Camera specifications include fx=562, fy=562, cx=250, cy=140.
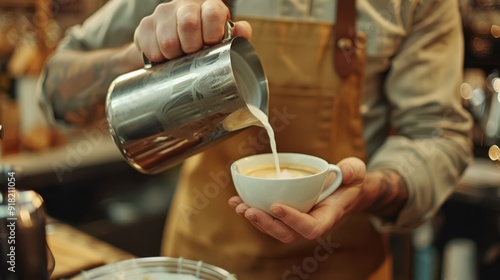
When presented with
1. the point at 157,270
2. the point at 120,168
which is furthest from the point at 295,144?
the point at 120,168

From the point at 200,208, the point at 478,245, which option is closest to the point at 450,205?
the point at 478,245

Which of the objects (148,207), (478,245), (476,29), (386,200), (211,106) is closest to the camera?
(211,106)

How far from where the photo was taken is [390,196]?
3.81 ft

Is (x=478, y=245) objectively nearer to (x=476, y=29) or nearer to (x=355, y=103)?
(x=476, y=29)

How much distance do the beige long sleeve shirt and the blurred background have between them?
3.43 ft

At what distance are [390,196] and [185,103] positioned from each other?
54cm

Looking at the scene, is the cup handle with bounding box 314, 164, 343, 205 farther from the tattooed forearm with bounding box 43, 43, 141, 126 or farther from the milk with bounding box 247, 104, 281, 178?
the tattooed forearm with bounding box 43, 43, 141, 126

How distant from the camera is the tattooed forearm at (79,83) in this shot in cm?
118

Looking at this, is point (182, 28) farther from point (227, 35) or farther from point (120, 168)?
point (120, 168)

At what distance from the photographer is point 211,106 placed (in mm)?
815

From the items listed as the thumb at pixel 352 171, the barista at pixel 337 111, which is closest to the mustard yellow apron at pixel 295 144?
the barista at pixel 337 111

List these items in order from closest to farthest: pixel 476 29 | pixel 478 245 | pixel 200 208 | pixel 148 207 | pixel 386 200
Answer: pixel 386 200 → pixel 200 208 → pixel 478 245 → pixel 476 29 → pixel 148 207

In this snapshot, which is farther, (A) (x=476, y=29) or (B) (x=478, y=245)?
(A) (x=476, y=29)

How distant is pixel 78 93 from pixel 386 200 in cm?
70
